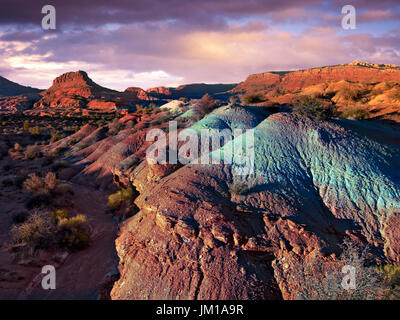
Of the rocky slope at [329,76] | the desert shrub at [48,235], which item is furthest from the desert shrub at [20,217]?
the rocky slope at [329,76]

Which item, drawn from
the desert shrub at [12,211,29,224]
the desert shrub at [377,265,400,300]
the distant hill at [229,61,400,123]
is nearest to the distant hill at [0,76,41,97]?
the distant hill at [229,61,400,123]

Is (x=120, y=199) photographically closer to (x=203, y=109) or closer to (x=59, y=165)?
(x=203, y=109)

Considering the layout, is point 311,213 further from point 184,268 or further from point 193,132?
point 193,132

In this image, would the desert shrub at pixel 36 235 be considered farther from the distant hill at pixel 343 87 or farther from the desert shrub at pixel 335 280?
the distant hill at pixel 343 87

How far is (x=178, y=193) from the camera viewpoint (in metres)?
6.25

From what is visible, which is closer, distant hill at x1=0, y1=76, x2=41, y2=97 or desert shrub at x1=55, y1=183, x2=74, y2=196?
desert shrub at x1=55, y1=183, x2=74, y2=196

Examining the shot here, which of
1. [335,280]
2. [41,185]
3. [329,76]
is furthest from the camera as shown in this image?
[329,76]

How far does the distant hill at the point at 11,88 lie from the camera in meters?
85.6

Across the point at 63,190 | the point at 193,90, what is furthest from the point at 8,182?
the point at 193,90

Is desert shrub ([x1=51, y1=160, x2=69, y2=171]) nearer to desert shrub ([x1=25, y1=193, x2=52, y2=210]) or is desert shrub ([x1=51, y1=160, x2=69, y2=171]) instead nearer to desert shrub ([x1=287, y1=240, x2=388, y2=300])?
desert shrub ([x1=25, y1=193, x2=52, y2=210])

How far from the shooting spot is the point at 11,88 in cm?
9000

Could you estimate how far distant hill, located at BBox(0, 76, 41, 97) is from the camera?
85.6m
